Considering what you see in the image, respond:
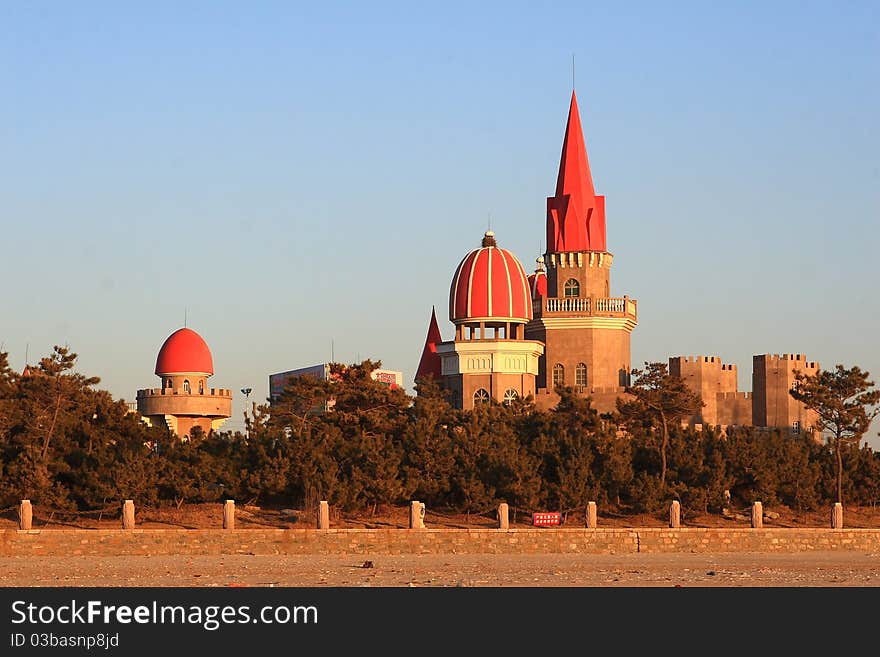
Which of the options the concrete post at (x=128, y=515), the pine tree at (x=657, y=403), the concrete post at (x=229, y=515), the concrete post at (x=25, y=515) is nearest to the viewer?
the concrete post at (x=25, y=515)

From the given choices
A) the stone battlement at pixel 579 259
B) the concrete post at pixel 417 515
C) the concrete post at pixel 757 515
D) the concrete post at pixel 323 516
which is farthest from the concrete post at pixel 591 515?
the stone battlement at pixel 579 259

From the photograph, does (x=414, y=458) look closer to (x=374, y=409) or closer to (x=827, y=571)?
(x=374, y=409)

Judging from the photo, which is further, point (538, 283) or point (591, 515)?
point (538, 283)

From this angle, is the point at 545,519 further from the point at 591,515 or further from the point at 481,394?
the point at 481,394

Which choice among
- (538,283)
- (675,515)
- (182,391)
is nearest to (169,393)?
(182,391)

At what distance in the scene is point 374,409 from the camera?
2218 inches

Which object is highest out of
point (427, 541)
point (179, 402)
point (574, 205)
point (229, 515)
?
point (574, 205)

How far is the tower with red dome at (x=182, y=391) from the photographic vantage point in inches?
3007

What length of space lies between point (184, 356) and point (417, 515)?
32.8m

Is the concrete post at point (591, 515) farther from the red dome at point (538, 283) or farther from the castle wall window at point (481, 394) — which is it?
the red dome at point (538, 283)

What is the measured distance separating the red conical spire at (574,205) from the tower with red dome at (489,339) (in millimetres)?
4602

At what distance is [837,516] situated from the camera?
160 ft
